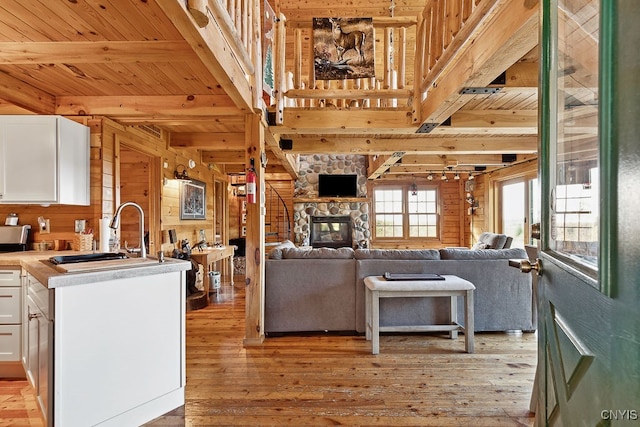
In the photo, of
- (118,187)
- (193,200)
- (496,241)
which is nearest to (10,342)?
(118,187)

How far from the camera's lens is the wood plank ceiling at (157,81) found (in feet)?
6.43

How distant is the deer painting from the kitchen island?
93.9 inches

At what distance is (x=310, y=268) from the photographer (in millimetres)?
3125

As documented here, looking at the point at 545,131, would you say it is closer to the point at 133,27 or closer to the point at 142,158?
the point at 133,27

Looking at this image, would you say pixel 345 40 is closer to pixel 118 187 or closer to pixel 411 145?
pixel 411 145

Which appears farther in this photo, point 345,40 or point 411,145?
point 411,145

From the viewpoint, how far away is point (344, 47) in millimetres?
2988

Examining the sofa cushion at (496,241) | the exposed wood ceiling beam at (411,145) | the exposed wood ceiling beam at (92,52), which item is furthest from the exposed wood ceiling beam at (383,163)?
the exposed wood ceiling beam at (92,52)

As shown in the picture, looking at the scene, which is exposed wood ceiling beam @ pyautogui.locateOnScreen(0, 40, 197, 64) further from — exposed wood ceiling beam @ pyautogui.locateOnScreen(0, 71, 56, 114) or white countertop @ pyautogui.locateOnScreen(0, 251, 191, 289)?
white countertop @ pyautogui.locateOnScreen(0, 251, 191, 289)

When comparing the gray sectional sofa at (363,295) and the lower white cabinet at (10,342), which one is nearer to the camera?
the lower white cabinet at (10,342)

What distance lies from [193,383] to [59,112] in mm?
2889

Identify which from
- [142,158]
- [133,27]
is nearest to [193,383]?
[133,27]
